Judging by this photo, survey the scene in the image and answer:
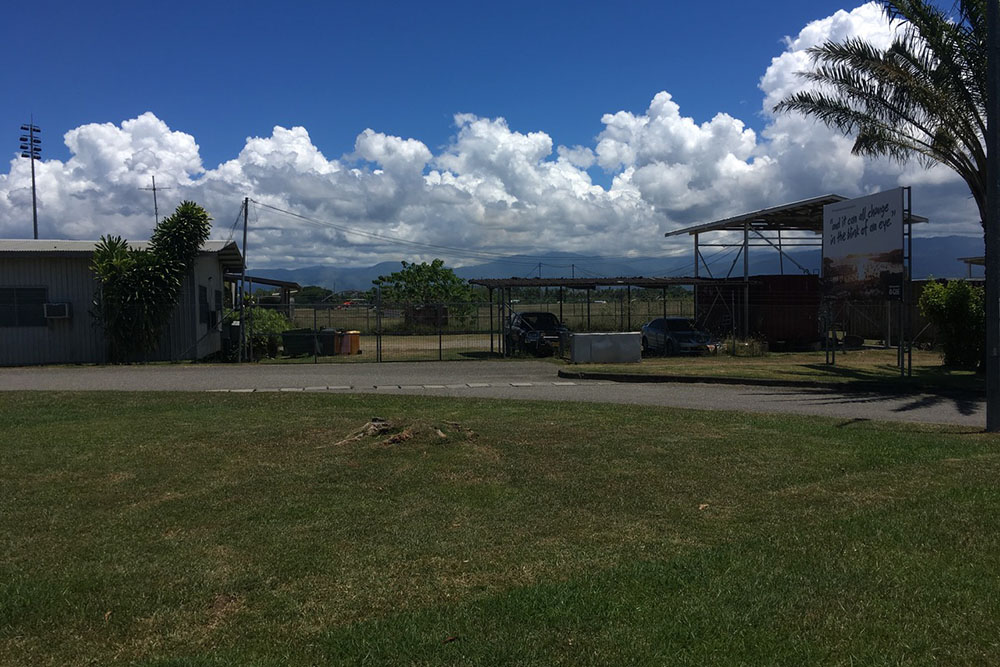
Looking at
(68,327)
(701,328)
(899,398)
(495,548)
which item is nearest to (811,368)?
(899,398)

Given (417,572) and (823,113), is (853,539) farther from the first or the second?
(823,113)

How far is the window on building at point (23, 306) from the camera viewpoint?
23391 mm

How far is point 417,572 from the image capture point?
4883 mm

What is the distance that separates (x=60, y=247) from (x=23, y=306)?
2151 millimetres

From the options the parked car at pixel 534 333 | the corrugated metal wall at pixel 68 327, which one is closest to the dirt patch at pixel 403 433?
the parked car at pixel 534 333

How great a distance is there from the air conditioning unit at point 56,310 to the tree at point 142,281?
0.79 metres

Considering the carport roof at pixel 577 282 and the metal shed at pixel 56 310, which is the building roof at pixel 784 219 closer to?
the carport roof at pixel 577 282

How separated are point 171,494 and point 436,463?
246cm

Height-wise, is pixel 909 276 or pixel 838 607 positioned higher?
pixel 909 276

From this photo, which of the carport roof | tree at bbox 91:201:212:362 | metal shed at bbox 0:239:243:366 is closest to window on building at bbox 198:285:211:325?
metal shed at bbox 0:239:243:366

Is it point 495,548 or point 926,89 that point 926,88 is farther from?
point 495,548

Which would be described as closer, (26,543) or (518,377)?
(26,543)

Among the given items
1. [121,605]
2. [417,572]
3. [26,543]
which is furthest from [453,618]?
[26,543]

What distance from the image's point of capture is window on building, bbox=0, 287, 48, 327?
23391 mm
